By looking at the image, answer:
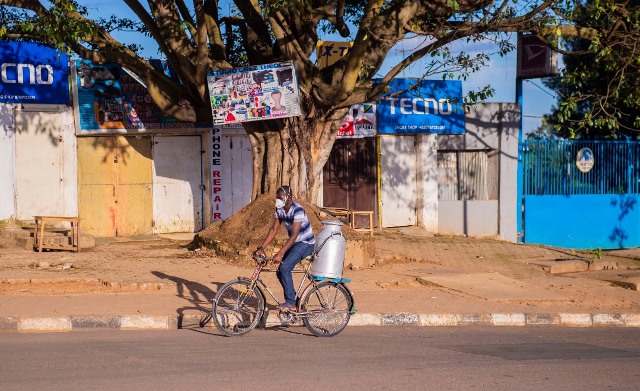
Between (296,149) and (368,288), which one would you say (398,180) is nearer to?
(296,149)

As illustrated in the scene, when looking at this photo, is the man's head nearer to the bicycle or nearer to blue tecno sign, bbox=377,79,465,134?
the bicycle

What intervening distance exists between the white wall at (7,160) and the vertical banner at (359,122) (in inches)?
275

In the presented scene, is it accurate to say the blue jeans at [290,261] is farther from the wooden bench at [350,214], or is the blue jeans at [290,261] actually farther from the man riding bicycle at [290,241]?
the wooden bench at [350,214]

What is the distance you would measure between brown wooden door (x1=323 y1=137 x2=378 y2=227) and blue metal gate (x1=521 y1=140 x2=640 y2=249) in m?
3.88

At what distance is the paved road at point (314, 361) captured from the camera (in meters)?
7.07

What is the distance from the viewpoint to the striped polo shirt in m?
9.44

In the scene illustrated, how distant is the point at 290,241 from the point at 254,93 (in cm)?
602

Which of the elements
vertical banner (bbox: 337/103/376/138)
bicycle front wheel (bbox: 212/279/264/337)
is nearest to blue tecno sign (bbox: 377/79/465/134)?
vertical banner (bbox: 337/103/376/138)

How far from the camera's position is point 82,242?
15.9 m

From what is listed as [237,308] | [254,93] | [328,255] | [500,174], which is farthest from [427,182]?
[237,308]

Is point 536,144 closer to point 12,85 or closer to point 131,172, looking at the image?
point 131,172

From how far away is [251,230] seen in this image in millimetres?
14500

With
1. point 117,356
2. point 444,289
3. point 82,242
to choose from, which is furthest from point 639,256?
point 117,356

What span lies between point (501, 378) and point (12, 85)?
1260 cm
